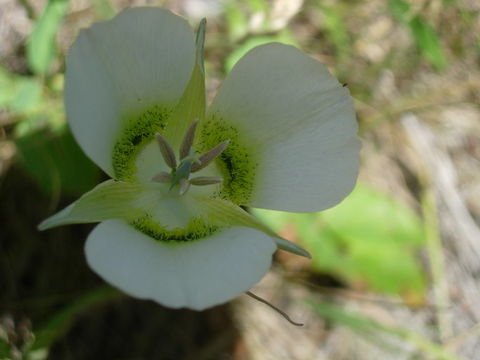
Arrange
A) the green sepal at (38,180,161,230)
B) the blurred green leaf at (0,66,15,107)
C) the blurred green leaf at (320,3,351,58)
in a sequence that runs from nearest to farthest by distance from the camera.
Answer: the green sepal at (38,180,161,230), the blurred green leaf at (0,66,15,107), the blurred green leaf at (320,3,351,58)

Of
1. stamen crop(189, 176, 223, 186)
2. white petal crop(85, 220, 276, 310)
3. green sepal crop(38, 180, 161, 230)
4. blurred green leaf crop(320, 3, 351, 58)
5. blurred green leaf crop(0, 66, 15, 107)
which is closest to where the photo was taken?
white petal crop(85, 220, 276, 310)

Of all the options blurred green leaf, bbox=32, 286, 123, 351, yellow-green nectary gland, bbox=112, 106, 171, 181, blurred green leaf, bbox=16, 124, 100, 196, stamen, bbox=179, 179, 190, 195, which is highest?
yellow-green nectary gland, bbox=112, 106, 171, 181

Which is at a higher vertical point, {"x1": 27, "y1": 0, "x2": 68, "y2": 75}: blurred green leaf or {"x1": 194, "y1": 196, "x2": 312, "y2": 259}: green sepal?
{"x1": 27, "y1": 0, "x2": 68, "y2": 75}: blurred green leaf

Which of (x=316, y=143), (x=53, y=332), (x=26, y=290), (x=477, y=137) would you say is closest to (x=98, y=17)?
(x=26, y=290)

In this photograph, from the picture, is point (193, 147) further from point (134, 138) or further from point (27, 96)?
point (27, 96)

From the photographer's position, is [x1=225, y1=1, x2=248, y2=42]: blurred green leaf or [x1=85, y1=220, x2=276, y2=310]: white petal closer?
[x1=85, y1=220, x2=276, y2=310]: white petal

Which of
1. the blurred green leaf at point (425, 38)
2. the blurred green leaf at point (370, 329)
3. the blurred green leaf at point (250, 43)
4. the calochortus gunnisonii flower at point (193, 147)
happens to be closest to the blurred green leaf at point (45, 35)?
the blurred green leaf at point (250, 43)

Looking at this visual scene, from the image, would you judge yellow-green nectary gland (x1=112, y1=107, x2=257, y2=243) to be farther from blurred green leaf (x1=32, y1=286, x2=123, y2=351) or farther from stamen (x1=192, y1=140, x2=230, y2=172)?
blurred green leaf (x1=32, y1=286, x2=123, y2=351)

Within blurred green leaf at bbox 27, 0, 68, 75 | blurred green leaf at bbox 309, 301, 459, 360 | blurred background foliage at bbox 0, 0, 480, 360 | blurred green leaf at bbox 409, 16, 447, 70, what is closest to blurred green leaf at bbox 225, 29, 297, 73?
blurred background foliage at bbox 0, 0, 480, 360
